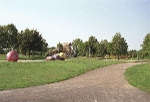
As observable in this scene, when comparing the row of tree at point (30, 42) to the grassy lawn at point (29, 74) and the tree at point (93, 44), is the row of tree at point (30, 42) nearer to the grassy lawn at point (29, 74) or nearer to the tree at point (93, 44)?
the tree at point (93, 44)

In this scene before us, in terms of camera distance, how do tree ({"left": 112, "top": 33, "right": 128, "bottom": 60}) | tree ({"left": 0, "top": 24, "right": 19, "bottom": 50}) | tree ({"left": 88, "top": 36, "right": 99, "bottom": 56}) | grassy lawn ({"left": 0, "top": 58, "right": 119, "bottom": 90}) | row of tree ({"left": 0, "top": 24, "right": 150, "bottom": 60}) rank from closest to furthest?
grassy lawn ({"left": 0, "top": 58, "right": 119, "bottom": 90})
tree ({"left": 112, "top": 33, "right": 128, "bottom": 60})
row of tree ({"left": 0, "top": 24, "right": 150, "bottom": 60})
tree ({"left": 0, "top": 24, "right": 19, "bottom": 50})
tree ({"left": 88, "top": 36, "right": 99, "bottom": 56})

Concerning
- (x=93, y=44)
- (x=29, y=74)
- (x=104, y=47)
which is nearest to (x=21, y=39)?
(x=93, y=44)

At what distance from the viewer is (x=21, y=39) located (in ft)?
215

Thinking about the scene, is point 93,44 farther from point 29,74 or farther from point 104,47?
point 29,74

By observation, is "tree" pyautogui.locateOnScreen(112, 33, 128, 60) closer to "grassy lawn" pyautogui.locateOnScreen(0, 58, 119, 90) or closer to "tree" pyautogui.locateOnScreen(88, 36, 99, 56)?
"tree" pyautogui.locateOnScreen(88, 36, 99, 56)

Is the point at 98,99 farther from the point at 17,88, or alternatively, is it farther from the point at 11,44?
the point at 11,44

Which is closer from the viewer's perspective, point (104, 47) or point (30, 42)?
point (30, 42)

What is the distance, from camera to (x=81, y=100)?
35.2 ft

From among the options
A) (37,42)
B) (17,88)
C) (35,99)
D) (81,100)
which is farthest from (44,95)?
(37,42)

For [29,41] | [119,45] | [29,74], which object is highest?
[29,41]

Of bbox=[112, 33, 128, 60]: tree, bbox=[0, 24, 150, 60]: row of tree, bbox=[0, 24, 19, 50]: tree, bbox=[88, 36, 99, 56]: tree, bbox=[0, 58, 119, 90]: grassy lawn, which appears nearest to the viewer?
bbox=[0, 58, 119, 90]: grassy lawn

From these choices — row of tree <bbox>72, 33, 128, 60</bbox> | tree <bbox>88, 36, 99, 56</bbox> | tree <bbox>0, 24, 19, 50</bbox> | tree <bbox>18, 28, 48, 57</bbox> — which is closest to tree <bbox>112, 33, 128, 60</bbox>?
row of tree <bbox>72, 33, 128, 60</bbox>

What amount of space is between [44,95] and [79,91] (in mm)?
2212

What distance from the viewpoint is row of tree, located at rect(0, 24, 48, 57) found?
2506 inches
